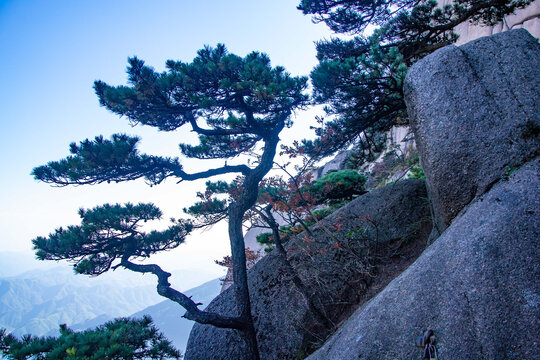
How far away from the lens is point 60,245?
18.1ft

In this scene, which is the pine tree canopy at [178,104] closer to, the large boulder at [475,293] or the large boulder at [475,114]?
the large boulder at [475,114]

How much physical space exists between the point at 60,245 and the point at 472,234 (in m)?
7.20

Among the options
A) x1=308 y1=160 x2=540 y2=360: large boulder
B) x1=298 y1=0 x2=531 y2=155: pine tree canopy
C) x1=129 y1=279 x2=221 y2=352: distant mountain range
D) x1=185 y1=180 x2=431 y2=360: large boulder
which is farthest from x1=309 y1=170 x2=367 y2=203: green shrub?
x1=129 y1=279 x2=221 y2=352: distant mountain range

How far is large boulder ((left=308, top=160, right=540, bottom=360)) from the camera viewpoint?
6.18 ft

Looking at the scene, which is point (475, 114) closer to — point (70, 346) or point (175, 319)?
point (70, 346)

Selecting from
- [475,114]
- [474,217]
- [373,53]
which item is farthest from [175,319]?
[475,114]

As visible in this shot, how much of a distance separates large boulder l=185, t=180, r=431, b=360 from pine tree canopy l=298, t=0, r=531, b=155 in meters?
1.97

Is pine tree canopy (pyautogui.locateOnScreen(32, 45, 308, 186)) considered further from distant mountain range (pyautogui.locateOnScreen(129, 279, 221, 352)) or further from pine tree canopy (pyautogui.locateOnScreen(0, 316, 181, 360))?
distant mountain range (pyautogui.locateOnScreen(129, 279, 221, 352))

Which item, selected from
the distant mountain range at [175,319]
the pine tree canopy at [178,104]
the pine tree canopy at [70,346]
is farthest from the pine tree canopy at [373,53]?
the distant mountain range at [175,319]

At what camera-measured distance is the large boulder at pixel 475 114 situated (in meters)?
2.91

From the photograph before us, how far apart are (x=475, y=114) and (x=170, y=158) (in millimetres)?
5976

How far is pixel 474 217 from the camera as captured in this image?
102 inches

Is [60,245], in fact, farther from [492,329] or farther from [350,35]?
[350,35]

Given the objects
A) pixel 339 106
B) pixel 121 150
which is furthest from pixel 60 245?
pixel 339 106
